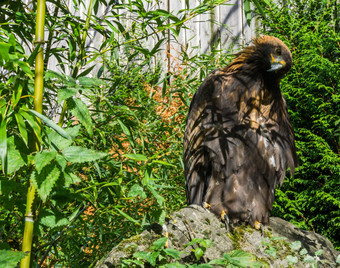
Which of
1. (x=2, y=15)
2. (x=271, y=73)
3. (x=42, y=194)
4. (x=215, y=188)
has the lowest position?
(x=215, y=188)

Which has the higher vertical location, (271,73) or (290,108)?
(271,73)

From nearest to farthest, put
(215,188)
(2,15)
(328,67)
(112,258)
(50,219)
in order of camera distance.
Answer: (50,219)
(112,258)
(2,15)
(215,188)
(328,67)

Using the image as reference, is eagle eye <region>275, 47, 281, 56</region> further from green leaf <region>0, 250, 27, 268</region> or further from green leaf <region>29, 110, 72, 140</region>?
green leaf <region>0, 250, 27, 268</region>

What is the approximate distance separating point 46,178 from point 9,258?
0.70ft

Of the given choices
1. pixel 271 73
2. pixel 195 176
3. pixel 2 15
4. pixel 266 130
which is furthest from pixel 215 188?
pixel 2 15

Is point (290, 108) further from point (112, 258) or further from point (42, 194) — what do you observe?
point (42, 194)

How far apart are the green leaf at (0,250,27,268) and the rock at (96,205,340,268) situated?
1.27 feet

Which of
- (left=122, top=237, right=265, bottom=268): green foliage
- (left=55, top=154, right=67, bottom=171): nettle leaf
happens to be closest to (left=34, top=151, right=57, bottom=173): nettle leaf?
(left=55, top=154, right=67, bottom=171): nettle leaf

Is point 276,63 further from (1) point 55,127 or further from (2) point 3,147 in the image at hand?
(2) point 3,147

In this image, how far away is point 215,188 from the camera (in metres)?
2.33

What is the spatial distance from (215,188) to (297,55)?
1651 mm

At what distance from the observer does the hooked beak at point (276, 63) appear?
Answer: 2.32 meters

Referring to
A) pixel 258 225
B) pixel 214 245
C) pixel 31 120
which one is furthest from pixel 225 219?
pixel 31 120

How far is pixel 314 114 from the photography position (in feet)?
10.5
